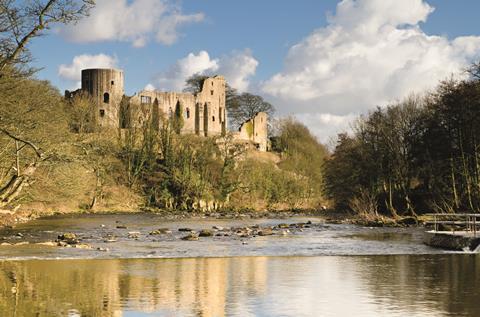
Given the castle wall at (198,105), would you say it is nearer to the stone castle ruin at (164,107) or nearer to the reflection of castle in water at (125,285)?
the stone castle ruin at (164,107)

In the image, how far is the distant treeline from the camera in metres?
42.1

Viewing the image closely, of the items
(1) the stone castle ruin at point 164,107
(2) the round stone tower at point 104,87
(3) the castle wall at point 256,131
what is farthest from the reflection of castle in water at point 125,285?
(3) the castle wall at point 256,131

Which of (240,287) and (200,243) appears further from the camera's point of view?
(200,243)

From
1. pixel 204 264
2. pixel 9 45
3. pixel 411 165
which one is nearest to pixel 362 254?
pixel 204 264

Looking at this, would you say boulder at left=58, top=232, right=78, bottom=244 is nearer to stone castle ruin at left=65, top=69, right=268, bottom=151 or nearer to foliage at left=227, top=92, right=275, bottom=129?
stone castle ruin at left=65, top=69, right=268, bottom=151

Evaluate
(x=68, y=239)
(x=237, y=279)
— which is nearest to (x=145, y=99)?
(x=68, y=239)

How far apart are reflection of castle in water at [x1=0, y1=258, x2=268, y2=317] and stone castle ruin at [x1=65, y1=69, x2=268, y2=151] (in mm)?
55445

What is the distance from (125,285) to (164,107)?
7717 centimetres

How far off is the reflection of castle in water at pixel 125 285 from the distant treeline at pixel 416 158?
75.2 feet

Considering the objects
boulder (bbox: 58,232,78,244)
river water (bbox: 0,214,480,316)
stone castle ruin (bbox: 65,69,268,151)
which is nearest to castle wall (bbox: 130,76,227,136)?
stone castle ruin (bbox: 65,69,268,151)

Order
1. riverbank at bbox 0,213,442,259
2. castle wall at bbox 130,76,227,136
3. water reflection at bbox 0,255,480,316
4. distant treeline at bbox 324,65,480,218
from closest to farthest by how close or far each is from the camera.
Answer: water reflection at bbox 0,255,480,316 → riverbank at bbox 0,213,442,259 → distant treeline at bbox 324,65,480,218 → castle wall at bbox 130,76,227,136

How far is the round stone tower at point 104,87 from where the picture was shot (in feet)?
276

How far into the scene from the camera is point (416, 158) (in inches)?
1949

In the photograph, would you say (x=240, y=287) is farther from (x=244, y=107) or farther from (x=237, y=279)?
(x=244, y=107)
